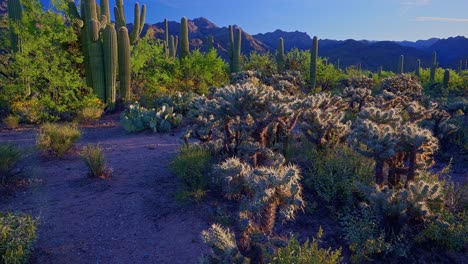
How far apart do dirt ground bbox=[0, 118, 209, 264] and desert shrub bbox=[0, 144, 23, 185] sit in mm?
324

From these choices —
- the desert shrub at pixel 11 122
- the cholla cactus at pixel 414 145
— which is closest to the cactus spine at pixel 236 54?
the desert shrub at pixel 11 122

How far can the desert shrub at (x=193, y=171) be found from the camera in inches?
211

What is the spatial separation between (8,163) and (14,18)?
10330 millimetres

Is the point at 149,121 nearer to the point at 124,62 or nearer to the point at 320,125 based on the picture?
the point at 124,62

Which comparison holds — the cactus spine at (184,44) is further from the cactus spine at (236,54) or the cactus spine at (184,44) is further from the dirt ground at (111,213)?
the dirt ground at (111,213)

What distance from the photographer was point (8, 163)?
5.75 m

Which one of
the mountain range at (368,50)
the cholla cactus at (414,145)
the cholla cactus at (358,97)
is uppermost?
the mountain range at (368,50)

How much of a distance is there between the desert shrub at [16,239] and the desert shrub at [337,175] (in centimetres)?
363

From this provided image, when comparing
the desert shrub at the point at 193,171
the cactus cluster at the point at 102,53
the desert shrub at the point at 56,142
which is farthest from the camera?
the cactus cluster at the point at 102,53

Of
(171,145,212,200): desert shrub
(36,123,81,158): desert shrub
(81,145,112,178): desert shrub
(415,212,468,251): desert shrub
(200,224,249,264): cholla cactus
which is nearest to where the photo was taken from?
(200,224,249,264): cholla cactus

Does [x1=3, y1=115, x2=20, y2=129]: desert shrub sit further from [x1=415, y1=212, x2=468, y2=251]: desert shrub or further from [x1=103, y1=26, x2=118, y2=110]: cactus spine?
Result: [x1=415, y1=212, x2=468, y2=251]: desert shrub

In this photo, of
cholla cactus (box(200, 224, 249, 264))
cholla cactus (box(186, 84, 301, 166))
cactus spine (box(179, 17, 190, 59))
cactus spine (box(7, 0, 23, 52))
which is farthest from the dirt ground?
cactus spine (box(179, 17, 190, 59))

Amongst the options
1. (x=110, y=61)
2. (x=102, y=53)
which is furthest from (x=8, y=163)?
(x=102, y=53)

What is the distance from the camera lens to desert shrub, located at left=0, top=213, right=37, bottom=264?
11.0 ft
